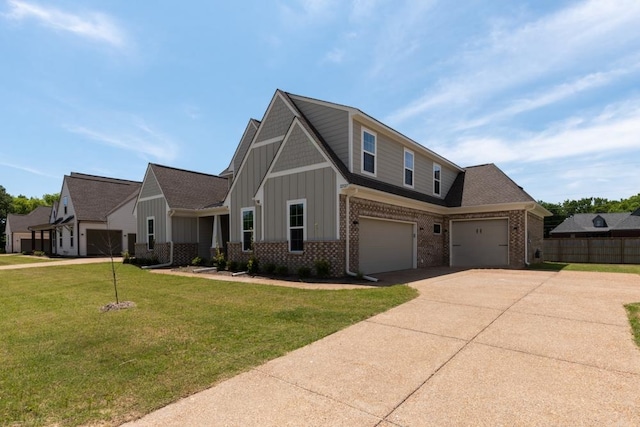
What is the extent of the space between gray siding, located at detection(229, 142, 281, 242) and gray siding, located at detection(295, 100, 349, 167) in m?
2.00

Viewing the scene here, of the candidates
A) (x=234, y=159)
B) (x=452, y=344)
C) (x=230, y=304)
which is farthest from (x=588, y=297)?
(x=234, y=159)

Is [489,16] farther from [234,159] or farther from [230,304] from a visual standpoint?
[234,159]

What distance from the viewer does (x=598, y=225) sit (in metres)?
39.2

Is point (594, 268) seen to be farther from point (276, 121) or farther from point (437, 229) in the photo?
point (276, 121)

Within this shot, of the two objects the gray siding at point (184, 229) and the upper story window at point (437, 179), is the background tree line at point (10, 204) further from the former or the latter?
the upper story window at point (437, 179)

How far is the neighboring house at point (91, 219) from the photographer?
26812 mm

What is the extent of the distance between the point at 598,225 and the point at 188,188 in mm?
44139

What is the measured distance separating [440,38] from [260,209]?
878 centimetres

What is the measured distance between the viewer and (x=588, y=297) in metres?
7.98

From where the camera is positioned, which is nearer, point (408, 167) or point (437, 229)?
point (408, 167)

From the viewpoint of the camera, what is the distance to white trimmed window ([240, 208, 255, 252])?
581 inches

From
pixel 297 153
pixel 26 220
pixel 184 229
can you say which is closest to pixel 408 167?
pixel 297 153

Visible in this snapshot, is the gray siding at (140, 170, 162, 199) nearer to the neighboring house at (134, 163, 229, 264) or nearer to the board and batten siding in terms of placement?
the neighboring house at (134, 163, 229, 264)

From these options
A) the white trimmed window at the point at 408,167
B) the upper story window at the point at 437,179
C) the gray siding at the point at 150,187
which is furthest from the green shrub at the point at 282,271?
the gray siding at the point at 150,187
